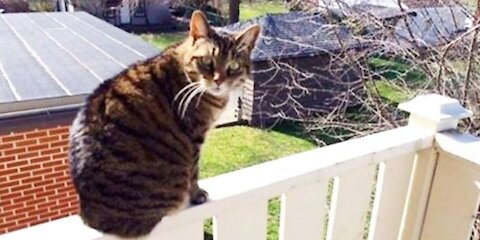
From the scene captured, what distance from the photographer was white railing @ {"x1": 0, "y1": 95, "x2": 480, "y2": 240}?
3.22ft

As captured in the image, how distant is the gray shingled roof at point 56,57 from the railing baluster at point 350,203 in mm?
2530

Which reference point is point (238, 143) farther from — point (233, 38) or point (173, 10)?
point (173, 10)

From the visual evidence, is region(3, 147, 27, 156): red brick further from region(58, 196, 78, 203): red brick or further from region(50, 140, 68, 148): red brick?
region(58, 196, 78, 203): red brick

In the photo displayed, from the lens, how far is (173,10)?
1556 cm

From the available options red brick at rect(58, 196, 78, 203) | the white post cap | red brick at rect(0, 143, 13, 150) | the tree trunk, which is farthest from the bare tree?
the white post cap

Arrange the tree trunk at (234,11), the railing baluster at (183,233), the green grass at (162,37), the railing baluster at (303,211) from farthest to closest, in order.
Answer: the green grass at (162,37) → the tree trunk at (234,11) → the railing baluster at (303,211) → the railing baluster at (183,233)

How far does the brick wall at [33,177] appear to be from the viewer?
335 cm

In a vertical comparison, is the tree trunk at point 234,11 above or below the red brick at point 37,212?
above

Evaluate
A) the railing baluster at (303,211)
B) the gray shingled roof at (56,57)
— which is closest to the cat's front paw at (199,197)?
the railing baluster at (303,211)

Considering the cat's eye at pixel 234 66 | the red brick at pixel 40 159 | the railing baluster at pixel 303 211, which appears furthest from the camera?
the red brick at pixel 40 159

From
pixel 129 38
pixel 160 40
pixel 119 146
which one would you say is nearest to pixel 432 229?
pixel 119 146

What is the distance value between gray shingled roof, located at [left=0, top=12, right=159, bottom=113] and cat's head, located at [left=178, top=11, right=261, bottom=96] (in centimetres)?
233

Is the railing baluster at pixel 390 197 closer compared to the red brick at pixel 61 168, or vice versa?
the railing baluster at pixel 390 197

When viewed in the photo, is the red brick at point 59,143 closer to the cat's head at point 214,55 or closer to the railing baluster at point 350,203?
the cat's head at point 214,55
